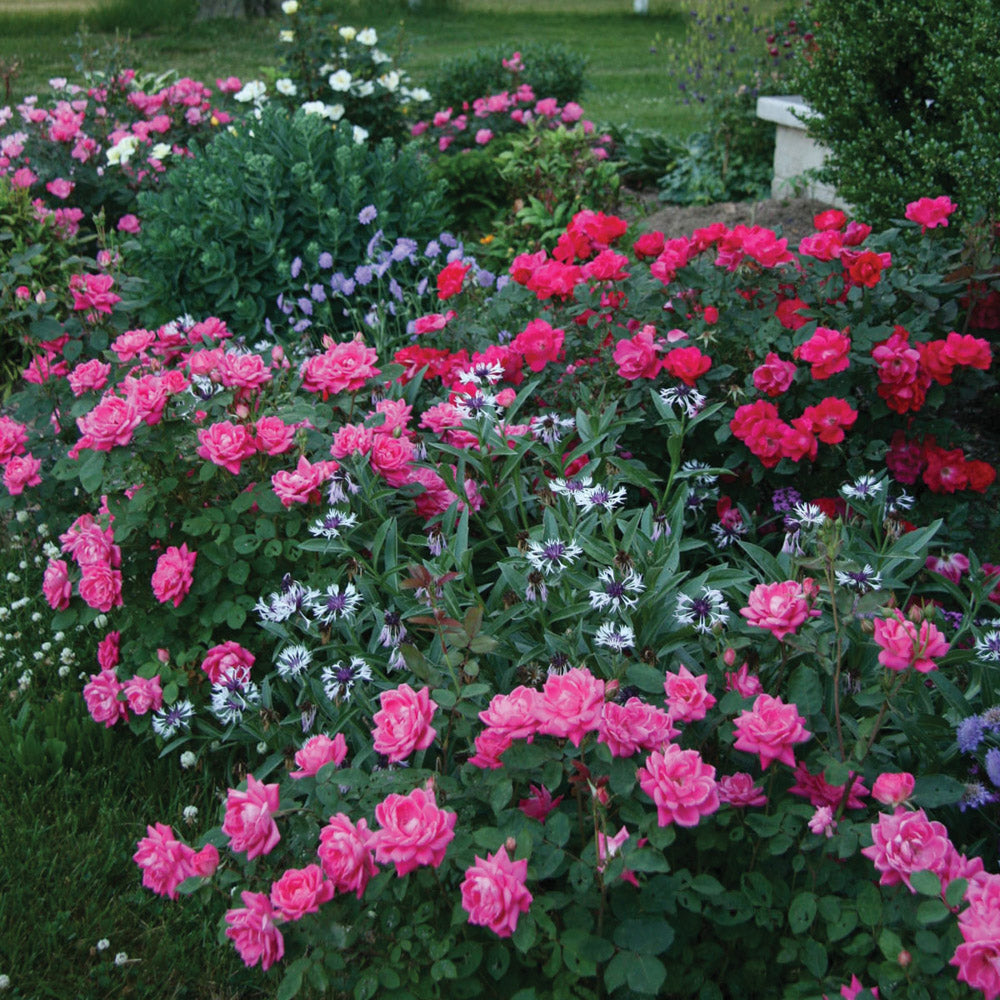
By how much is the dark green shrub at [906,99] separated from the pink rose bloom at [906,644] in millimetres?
2616

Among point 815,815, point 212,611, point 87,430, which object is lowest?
point 212,611

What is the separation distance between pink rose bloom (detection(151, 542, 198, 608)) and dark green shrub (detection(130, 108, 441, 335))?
1.81 meters

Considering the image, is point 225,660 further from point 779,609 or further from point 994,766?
point 994,766

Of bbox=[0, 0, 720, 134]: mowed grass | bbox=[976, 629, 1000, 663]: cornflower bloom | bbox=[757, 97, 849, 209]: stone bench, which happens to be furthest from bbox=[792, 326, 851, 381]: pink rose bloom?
bbox=[0, 0, 720, 134]: mowed grass

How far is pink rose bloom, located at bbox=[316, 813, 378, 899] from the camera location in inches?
56.8

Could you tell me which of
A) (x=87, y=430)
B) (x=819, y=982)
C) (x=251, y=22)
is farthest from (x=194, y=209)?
(x=251, y=22)

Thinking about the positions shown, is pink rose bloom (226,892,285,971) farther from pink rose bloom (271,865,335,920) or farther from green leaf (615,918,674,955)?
green leaf (615,918,674,955)

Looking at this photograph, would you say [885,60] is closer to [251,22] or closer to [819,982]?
[819,982]

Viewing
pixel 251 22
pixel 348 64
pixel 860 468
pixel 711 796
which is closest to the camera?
pixel 711 796

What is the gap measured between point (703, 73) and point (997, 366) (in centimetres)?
420

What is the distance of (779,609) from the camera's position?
1.54 meters

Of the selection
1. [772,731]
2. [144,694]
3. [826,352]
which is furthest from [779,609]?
[144,694]

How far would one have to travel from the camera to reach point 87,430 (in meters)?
2.24

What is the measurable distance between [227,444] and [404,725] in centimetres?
93
